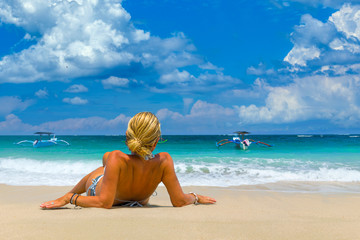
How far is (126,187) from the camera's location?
10.7 feet

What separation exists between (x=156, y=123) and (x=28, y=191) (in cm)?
466

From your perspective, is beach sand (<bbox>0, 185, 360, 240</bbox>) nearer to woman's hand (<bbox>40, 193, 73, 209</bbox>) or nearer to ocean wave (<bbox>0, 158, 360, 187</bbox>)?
woman's hand (<bbox>40, 193, 73, 209</bbox>)

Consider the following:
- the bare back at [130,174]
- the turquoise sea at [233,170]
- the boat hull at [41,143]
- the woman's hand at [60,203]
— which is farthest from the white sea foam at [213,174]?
the boat hull at [41,143]

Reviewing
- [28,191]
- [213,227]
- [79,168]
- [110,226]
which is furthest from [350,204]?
[79,168]

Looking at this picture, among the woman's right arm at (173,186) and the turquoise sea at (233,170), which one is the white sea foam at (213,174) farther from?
the woman's right arm at (173,186)

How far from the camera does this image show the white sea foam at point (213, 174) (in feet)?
28.3

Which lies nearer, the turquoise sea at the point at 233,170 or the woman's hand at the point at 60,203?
the woman's hand at the point at 60,203

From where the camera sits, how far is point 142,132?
288 centimetres

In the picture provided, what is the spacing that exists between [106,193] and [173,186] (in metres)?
0.71

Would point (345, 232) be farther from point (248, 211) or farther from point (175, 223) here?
point (175, 223)

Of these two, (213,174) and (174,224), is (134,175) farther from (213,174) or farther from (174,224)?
(213,174)

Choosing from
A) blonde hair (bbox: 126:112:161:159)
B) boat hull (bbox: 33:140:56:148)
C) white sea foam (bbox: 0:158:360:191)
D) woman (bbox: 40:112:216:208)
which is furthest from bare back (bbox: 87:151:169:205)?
boat hull (bbox: 33:140:56:148)

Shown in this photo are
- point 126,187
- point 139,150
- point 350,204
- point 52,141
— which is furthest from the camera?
point 52,141

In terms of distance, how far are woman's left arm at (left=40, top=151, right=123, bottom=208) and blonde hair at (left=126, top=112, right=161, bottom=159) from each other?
224mm
